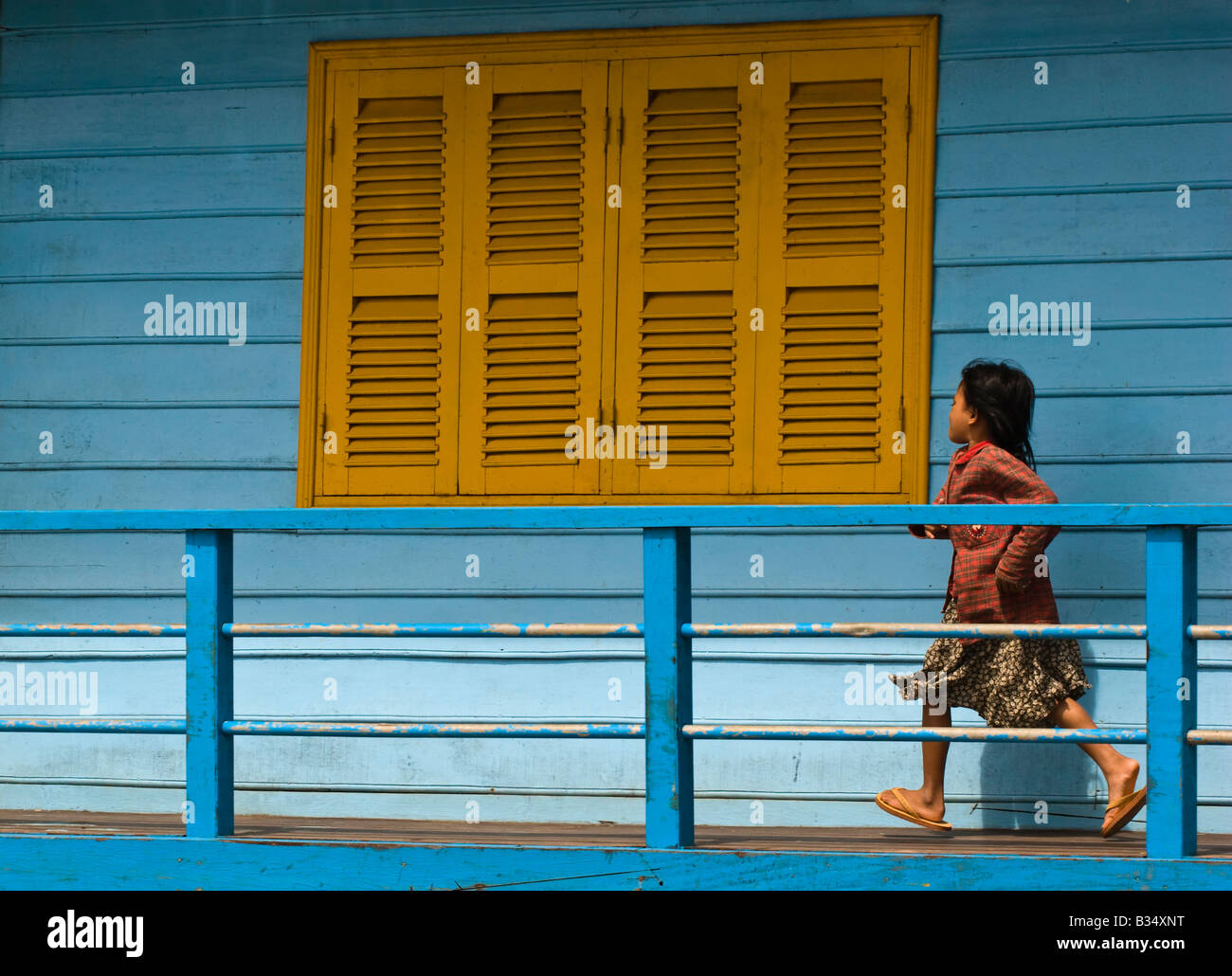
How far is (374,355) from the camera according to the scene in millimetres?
5789

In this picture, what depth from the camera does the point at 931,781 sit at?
4.40 meters

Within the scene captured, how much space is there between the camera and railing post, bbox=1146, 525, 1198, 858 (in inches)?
135

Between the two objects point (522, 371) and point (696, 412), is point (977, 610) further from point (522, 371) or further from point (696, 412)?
point (522, 371)

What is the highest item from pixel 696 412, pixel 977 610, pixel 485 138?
pixel 485 138

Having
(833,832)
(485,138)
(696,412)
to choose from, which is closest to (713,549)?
(696,412)

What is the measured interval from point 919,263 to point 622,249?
3.82ft

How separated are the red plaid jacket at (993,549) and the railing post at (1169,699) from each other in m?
0.79

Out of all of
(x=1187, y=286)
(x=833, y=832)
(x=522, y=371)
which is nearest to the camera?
(x=833, y=832)

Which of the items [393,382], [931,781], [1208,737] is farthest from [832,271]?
[1208,737]

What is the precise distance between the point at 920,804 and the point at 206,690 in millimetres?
2194

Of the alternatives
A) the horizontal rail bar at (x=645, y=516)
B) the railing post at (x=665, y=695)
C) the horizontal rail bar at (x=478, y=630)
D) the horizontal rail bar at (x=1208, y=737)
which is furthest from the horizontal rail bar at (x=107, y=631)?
the horizontal rail bar at (x=1208, y=737)

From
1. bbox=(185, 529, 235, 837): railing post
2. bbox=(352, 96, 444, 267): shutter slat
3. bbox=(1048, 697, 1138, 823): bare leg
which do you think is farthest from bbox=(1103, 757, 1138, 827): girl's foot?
bbox=(352, 96, 444, 267): shutter slat

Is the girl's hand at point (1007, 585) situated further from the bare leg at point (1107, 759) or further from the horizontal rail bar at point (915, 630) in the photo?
the horizontal rail bar at point (915, 630)

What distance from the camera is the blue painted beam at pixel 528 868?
3.47 meters
